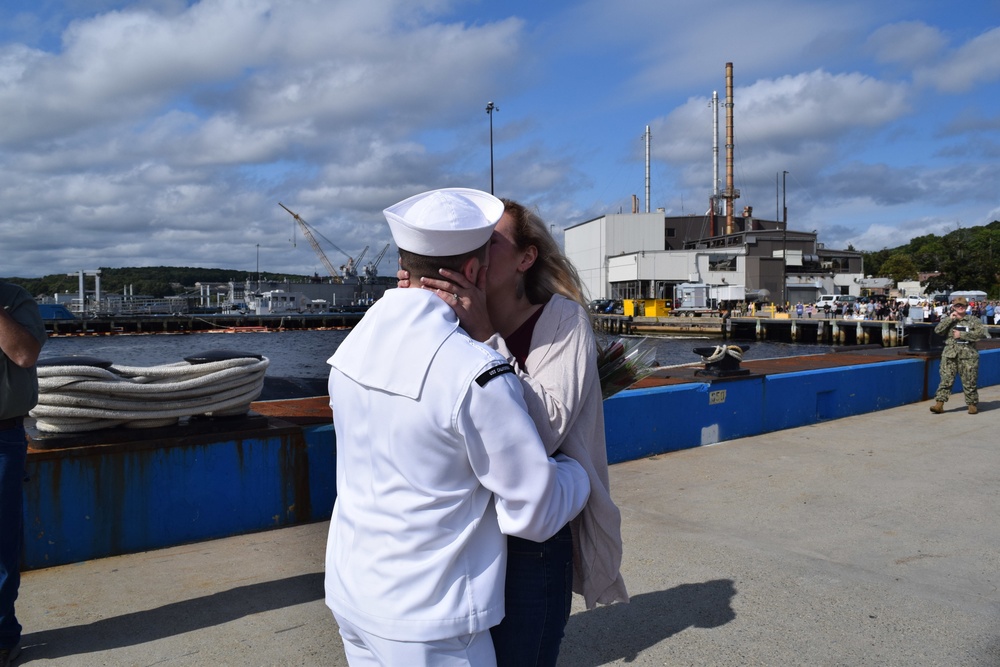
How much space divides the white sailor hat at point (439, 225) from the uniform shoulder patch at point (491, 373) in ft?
1.01

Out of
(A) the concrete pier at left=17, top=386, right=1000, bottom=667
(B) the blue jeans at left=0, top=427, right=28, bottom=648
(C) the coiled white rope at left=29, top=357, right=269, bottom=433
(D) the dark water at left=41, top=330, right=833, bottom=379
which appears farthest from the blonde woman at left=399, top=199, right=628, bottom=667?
(D) the dark water at left=41, top=330, right=833, bottom=379

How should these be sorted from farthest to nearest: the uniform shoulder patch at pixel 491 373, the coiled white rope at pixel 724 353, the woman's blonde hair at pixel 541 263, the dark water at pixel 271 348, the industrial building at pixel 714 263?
the industrial building at pixel 714 263
the dark water at pixel 271 348
the coiled white rope at pixel 724 353
the woman's blonde hair at pixel 541 263
the uniform shoulder patch at pixel 491 373

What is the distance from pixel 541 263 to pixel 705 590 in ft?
7.92

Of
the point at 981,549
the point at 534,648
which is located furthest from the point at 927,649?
the point at 534,648

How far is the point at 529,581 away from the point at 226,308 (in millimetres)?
106722

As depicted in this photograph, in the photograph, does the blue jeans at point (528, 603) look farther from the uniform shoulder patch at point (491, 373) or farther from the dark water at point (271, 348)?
the dark water at point (271, 348)

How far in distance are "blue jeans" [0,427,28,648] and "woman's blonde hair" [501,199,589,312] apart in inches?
90.0

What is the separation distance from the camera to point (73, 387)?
414 centimetres

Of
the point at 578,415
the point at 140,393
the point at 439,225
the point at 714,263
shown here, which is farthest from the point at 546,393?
the point at 714,263

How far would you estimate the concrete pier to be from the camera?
312 centimetres

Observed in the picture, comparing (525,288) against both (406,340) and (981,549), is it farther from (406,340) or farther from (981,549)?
(981,549)

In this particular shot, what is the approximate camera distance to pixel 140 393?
14.1ft

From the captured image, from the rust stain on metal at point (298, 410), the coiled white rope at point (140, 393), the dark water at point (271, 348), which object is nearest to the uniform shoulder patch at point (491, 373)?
the coiled white rope at point (140, 393)

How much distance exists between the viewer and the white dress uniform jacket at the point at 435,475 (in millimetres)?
1412
